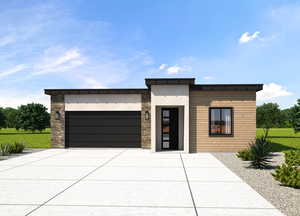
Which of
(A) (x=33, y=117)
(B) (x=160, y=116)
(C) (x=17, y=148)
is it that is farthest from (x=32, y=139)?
(A) (x=33, y=117)

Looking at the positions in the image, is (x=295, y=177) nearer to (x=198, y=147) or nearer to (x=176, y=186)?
(x=176, y=186)

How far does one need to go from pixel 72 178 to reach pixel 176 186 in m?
3.43

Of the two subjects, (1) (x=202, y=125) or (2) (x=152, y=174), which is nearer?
(2) (x=152, y=174)

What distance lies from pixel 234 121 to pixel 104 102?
28.0 ft

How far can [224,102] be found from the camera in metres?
14.0

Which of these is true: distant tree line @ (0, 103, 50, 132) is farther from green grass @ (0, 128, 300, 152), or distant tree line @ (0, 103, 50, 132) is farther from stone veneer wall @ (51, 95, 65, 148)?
stone veneer wall @ (51, 95, 65, 148)

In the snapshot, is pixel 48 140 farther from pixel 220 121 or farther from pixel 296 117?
pixel 296 117

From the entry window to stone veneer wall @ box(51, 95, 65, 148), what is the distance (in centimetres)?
1002

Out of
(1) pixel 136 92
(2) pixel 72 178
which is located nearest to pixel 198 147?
(1) pixel 136 92

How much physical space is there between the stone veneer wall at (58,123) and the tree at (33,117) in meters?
34.0

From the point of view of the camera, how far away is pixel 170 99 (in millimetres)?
13844

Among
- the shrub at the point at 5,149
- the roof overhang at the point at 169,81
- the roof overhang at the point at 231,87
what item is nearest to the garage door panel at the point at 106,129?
the roof overhang at the point at 169,81

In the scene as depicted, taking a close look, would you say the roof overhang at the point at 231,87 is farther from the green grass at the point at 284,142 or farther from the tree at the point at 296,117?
the tree at the point at 296,117

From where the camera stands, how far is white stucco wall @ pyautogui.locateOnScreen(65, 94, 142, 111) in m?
15.9
